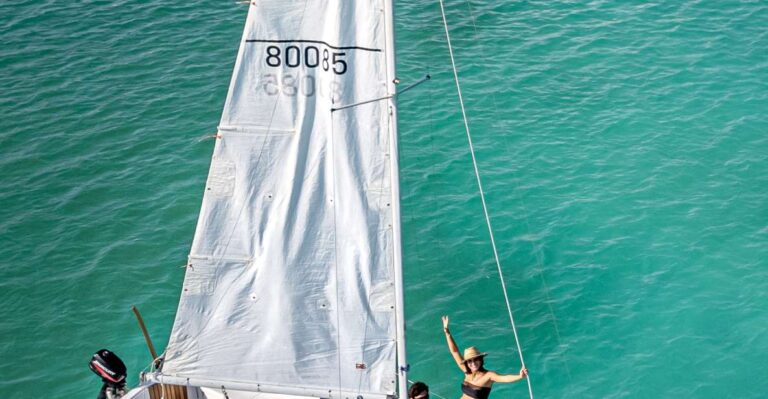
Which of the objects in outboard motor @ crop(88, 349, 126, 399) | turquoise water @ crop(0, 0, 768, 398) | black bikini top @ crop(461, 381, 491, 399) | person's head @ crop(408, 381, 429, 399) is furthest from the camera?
turquoise water @ crop(0, 0, 768, 398)

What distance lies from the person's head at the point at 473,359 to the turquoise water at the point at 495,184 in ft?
12.1

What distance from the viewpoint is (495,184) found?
23641mm

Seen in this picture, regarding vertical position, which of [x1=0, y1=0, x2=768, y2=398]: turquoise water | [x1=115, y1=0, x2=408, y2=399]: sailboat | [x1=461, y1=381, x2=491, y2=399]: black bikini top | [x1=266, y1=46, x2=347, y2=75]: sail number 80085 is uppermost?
[x1=266, y1=46, x2=347, y2=75]: sail number 80085

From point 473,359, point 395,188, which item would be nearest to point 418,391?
point 473,359

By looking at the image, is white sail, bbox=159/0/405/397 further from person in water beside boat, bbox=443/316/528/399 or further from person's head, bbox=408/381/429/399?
person in water beside boat, bbox=443/316/528/399

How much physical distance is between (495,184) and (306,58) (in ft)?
38.0

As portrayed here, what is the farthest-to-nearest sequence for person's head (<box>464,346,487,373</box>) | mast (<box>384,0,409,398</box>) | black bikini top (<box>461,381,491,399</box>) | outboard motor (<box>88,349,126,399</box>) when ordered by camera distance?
1. outboard motor (<box>88,349,126,399</box>)
2. black bikini top (<box>461,381,491,399</box>)
3. person's head (<box>464,346,487,373</box>)
4. mast (<box>384,0,409,398</box>)

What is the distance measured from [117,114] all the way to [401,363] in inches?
619

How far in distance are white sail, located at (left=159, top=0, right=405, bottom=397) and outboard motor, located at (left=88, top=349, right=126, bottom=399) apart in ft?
5.18

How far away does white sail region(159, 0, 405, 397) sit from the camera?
12664mm

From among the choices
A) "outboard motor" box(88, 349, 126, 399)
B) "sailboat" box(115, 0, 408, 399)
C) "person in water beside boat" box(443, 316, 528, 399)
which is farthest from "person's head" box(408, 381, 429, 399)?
"outboard motor" box(88, 349, 126, 399)

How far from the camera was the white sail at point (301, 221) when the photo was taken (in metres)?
12.7

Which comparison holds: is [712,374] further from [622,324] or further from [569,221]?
[569,221]

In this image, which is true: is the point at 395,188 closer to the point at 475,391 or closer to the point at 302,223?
the point at 302,223
